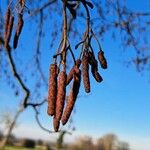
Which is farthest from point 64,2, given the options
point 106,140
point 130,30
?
point 106,140

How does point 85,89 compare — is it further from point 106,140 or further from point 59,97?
point 106,140

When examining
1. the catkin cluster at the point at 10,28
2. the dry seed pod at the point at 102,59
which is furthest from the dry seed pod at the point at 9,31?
the dry seed pod at the point at 102,59

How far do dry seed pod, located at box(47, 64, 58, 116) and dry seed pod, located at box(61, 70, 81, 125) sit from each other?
4 centimetres

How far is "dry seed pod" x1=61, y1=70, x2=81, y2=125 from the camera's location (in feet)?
5.25

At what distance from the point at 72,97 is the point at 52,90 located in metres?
0.07

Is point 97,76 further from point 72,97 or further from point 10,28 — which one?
point 10,28

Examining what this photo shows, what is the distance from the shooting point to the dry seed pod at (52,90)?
160 cm

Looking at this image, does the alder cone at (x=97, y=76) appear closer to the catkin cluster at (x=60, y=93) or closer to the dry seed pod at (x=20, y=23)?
the catkin cluster at (x=60, y=93)

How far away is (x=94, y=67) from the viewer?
1805 millimetres

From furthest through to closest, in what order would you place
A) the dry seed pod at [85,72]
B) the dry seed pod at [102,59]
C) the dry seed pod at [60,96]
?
the dry seed pod at [102,59], the dry seed pod at [85,72], the dry seed pod at [60,96]

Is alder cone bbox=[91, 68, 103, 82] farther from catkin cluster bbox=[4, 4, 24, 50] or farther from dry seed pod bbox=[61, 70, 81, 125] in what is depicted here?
catkin cluster bbox=[4, 4, 24, 50]

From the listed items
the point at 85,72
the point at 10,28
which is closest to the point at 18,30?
the point at 10,28

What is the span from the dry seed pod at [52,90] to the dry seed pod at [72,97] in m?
0.04

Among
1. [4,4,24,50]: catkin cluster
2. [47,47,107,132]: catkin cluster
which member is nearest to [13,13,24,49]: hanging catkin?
[4,4,24,50]: catkin cluster
